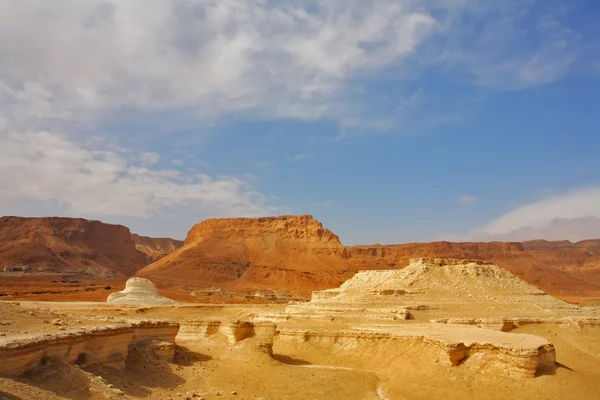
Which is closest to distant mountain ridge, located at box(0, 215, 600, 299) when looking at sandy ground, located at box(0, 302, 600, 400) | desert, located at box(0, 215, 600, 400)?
desert, located at box(0, 215, 600, 400)

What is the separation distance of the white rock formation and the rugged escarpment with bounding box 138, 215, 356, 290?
99.5ft

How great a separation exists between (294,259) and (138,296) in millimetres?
57838

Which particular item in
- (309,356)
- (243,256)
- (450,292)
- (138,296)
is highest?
(243,256)

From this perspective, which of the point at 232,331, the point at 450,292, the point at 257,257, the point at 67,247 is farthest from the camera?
the point at 257,257

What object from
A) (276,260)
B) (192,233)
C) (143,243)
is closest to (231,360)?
(276,260)

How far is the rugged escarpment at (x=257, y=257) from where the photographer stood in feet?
276

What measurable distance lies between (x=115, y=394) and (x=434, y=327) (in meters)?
16.4

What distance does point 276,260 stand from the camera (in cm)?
9662

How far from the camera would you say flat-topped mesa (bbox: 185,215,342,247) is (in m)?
107

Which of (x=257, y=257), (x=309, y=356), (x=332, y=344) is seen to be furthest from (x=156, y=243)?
(x=309, y=356)

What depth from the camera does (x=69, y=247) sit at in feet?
301

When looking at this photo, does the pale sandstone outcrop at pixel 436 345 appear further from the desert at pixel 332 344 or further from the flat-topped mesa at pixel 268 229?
the flat-topped mesa at pixel 268 229

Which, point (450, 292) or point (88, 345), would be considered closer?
point (88, 345)

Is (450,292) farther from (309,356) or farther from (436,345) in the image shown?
(436,345)
